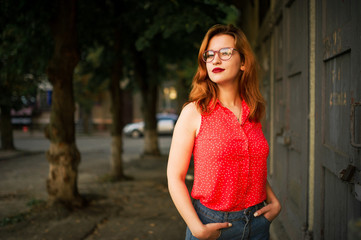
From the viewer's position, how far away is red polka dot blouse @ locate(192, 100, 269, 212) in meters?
1.75

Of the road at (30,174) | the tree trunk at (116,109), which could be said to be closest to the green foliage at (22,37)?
the tree trunk at (116,109)

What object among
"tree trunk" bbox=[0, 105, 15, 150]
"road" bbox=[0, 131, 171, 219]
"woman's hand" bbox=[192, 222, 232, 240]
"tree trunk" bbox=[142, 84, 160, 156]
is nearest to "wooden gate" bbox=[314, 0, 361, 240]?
"woman's hand" bbox=[192, 222, 232, 240]

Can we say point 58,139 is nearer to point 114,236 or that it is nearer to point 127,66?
point 114,236

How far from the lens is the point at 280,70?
577 cm

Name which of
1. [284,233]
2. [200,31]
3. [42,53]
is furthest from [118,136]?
[284,233]

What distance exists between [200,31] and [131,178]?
5.08 meters

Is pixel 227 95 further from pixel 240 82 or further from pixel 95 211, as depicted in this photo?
pixel 95 211

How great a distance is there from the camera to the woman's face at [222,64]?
73.3 inches

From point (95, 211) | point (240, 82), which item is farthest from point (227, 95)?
point (95, 211)

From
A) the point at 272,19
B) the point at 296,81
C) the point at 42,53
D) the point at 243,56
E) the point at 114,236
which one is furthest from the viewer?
the point at 42,53

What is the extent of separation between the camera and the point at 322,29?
121 inches

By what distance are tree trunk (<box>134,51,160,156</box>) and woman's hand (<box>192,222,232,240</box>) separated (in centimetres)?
1149

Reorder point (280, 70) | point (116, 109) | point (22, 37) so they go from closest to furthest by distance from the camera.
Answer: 1. point (280, 70)
2. point (22, 37)
3. point (116, 109)

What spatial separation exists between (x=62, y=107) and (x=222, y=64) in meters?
5.01
